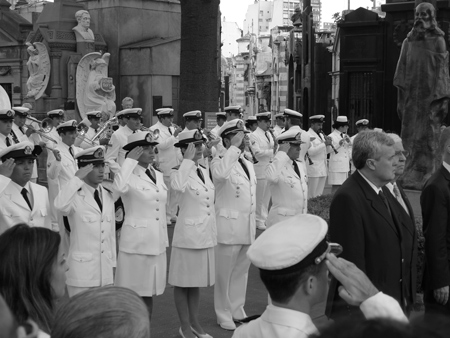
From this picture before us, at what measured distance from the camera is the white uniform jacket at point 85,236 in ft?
23.1

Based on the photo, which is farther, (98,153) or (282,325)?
(98,153)

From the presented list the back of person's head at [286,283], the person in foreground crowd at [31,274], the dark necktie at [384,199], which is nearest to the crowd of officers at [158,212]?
the dark necktie at [384,199]

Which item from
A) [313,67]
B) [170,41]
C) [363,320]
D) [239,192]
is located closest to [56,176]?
[239,192]

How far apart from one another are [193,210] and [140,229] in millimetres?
898

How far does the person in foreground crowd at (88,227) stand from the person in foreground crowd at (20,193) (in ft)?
1.01

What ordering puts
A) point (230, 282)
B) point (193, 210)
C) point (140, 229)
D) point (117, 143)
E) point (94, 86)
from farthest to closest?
point (94, 86)
point (117, 143)
point (230, 282)
point (193, 210)
point (140, 229)

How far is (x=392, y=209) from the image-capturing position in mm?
5238

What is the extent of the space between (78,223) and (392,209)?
3010mm

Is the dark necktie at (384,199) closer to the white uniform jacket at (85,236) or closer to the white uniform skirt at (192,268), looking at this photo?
the white uniform jacket at (85,236)

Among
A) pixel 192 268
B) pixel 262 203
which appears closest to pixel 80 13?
pixel 262 203

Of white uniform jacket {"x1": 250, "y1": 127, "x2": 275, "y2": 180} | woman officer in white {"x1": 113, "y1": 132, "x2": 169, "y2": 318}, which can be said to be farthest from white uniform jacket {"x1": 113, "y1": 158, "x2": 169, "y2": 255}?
white uniform jacket {"x1": 250, "y1": 127, "x2": 275, "y2": 180}

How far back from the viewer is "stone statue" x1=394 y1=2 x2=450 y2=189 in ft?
37.0

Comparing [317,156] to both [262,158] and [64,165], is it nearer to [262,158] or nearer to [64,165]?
[262,158]

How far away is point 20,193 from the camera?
23.9 ft
